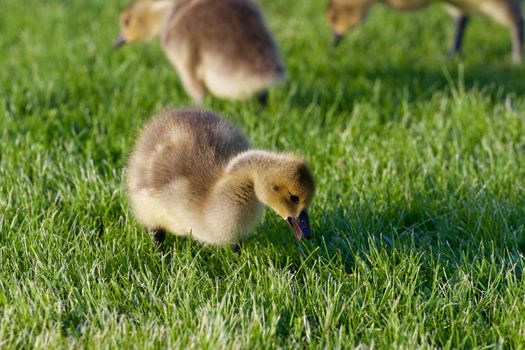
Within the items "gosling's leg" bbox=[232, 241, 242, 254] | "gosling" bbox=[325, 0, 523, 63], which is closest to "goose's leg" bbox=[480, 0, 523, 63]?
"gosling" bbox=[325, 0, 523, 63]

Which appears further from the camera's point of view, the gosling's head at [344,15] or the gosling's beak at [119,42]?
the gosling's head at [344,15]

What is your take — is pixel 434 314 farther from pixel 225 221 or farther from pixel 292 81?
pixel 292 81

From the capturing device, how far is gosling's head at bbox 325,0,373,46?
6.59 m

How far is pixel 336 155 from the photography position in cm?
421

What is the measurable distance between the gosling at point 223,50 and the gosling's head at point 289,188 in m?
1.99

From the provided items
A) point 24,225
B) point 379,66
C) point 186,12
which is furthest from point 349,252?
point 379,66

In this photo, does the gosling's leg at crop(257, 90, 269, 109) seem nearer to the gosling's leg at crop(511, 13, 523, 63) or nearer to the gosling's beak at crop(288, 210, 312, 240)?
the gosling's beak at crop(288, 210, 312, 240)

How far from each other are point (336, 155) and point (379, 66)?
2.12 m

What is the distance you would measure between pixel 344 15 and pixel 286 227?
12.0 ft

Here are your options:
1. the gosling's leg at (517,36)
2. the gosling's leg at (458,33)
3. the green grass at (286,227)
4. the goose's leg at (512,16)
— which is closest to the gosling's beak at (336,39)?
the green grass at (286,227)

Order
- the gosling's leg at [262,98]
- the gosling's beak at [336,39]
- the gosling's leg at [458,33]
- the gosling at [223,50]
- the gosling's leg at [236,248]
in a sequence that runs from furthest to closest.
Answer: the gosling's leg at [458,33], the gosling's beak at [336,39], the gosling's leg at [262,98], the gosling at [223,50], the gosling's leg at [236,248]

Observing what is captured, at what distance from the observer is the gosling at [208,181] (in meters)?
2.77

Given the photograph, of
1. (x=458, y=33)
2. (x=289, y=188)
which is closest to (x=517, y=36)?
(x=458, y=33)

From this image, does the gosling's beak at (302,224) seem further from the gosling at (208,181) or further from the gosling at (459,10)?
the gosling at (459,10)
